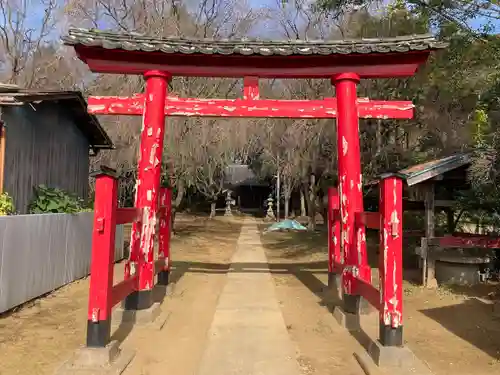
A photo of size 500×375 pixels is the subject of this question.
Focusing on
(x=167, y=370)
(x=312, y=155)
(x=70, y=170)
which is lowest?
(x=167, y=370)

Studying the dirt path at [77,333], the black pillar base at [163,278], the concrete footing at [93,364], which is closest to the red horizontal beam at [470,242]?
the dirt path at [77,333]

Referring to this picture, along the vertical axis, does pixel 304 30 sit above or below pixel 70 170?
above

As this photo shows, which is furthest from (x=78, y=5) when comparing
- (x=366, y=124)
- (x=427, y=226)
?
(x=427, y=226)

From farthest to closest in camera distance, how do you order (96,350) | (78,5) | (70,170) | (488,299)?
(78,5), (70,170), (488,299), (96,350)

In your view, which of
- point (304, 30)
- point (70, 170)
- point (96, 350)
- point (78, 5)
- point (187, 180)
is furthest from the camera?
point (187, 180)

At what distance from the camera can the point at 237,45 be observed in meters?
7.99

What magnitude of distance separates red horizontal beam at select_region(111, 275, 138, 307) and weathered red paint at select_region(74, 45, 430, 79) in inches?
134

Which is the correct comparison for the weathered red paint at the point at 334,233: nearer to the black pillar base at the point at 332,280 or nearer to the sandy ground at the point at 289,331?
the black pillar base at the point at 332,280

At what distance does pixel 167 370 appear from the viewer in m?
5.29

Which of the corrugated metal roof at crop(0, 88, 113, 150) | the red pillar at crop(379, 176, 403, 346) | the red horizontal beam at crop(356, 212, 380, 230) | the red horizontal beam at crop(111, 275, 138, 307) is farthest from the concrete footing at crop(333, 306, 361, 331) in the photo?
the corrugated metal roof at crop(0, 88, 113, 150)

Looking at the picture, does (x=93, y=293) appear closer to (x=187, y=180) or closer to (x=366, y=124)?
(x=366, y=124)

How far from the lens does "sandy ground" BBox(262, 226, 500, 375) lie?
572 cm

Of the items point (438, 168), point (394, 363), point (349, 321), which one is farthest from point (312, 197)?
point (394, 363)

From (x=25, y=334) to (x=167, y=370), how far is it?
8.13ft
